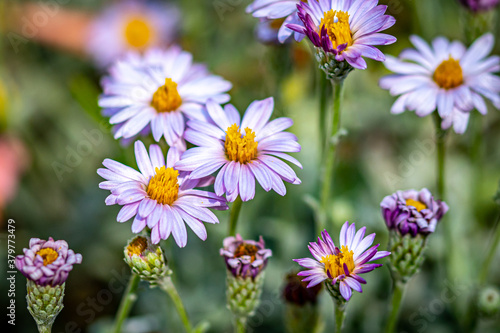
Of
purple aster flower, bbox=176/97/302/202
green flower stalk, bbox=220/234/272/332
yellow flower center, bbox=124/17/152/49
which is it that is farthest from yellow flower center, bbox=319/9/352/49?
yellow flower center, bbox=124/17/152/49

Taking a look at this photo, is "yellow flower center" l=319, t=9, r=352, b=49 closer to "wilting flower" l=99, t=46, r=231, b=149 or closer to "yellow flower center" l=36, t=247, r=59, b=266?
"wilting flower" l=99, t=46, r=231, b=149

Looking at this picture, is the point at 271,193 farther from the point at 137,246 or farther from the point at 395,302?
the point at 137,246

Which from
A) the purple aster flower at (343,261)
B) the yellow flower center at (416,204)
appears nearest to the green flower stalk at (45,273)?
the purple aster flower at (343,261)

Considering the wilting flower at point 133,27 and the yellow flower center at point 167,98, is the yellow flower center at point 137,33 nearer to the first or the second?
the wilting flower at point 133,27

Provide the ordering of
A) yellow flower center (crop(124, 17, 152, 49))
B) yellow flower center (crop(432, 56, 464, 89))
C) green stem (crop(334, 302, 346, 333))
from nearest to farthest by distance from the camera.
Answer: green stem (crop(334, 302, 346, 333)), yellow flower center (crop(432, 56, 464, 89)), yellow flower center (crop(124, 17, 152, 49))

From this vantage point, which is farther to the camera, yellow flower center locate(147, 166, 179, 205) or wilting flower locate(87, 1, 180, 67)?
wilting flower locate(87, 1, 180, 67)

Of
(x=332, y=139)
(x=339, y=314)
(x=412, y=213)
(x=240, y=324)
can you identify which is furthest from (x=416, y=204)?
(x=240, y=324)

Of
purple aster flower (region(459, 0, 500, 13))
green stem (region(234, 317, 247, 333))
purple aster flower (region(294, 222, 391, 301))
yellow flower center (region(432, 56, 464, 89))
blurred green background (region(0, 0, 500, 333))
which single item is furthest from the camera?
blurred green background (region(0, 0, 500, 333))
